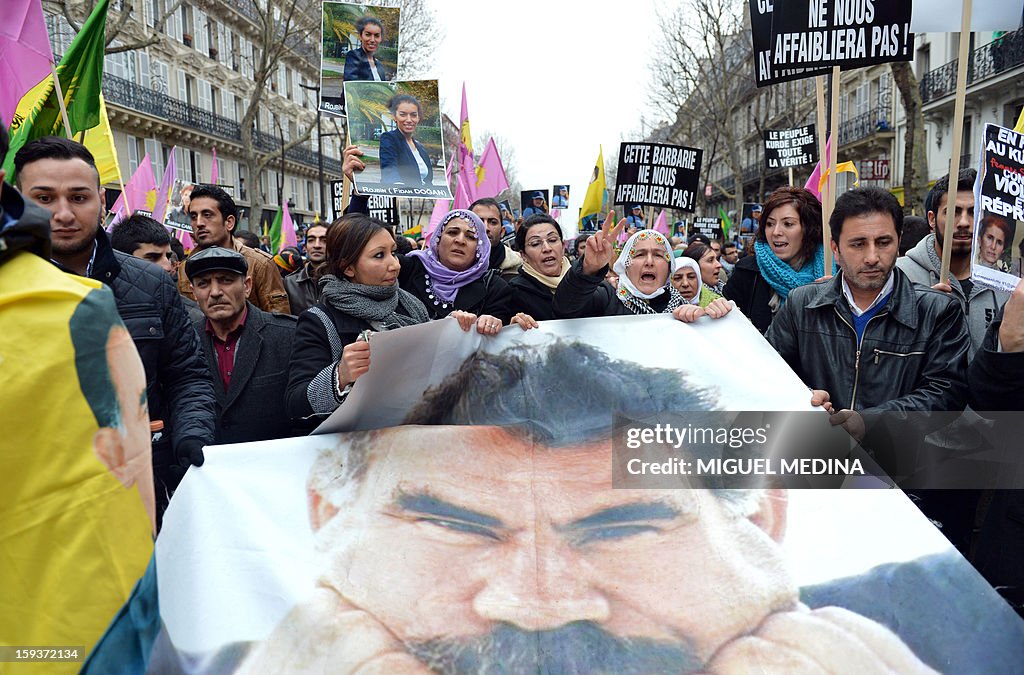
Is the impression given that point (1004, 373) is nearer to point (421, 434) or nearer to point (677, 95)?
point (421, 434)

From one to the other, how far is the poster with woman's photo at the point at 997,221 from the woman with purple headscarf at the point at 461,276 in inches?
88.0

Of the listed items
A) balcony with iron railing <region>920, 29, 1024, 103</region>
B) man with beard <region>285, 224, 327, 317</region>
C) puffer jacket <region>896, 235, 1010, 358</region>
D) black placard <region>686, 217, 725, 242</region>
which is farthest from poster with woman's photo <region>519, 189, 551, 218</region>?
balcony with iron railing <region>920, 29, 1024, 103</region>

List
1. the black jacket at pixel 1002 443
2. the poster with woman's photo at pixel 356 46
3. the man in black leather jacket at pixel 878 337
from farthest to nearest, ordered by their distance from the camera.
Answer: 1. the poster with woman's photo at pixel 356 46
2. the man in black leather jacket at pixel 878 337
3. the black jacket at pixel 1002 443

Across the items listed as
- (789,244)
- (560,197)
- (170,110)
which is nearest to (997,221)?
(789,244)

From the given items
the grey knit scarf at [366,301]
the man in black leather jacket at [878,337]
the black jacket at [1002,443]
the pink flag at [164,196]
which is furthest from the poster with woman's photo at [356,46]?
the black jacket at [1002,443]

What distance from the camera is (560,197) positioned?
1282 inches

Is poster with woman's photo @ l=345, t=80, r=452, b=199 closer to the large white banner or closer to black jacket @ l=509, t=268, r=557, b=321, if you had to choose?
black jacket @ l=509, t=268, r=557, b=321

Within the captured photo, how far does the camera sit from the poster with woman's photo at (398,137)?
6.11 m

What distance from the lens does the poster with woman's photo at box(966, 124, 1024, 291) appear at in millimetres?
3273

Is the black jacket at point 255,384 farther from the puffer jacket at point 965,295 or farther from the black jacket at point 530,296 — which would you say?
the puffer jacket at point 965,295

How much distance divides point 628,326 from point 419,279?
1749mm

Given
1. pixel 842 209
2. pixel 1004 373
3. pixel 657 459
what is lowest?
pixel 657 459

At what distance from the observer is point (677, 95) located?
41.8 m

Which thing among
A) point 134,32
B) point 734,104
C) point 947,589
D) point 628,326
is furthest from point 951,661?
point 734,104
